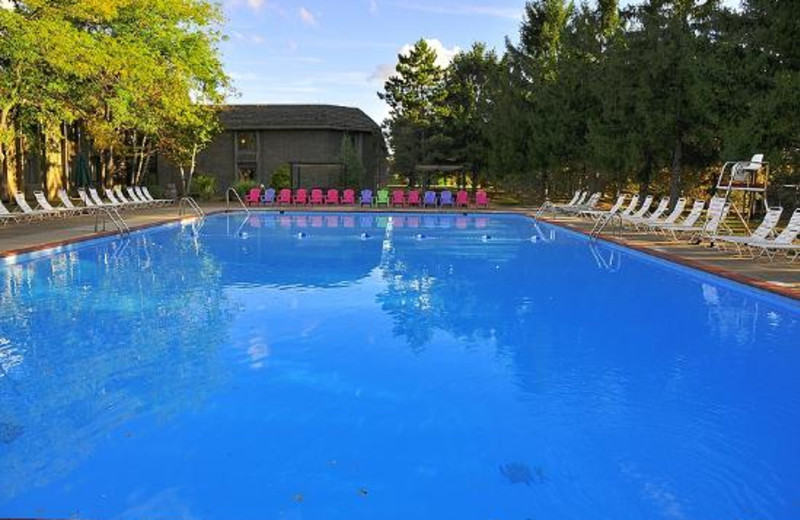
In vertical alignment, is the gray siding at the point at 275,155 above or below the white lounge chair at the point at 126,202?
above

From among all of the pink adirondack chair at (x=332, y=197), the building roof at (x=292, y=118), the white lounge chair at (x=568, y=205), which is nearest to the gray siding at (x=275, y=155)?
the building roof at (x=292, y=118)

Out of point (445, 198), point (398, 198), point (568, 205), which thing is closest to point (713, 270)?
point (568, 205)

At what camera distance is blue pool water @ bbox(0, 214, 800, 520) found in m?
4.01

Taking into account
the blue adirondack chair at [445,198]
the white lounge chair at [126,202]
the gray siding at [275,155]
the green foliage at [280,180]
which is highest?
the gray siding at [275,155]

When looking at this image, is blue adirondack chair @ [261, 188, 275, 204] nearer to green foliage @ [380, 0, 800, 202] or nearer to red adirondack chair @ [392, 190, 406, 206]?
red adirondack chair @ [392, 190, 406, 206]

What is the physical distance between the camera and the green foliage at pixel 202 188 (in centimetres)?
3456

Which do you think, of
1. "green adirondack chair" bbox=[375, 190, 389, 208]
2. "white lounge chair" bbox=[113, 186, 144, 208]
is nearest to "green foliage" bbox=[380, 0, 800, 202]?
"green adirondack chair" bbox=[375, 190, 389, 208]

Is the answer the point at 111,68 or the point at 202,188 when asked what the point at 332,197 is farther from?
the point at 111,68

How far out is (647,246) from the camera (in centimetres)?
1495

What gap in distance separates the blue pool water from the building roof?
85.3 feet

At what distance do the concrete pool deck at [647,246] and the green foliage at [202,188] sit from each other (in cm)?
1167

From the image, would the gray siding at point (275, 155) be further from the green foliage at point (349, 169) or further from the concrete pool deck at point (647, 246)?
the concrete pool deck at point (647, 246)

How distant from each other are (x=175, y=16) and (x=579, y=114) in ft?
53.5

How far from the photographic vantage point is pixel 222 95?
3034 centimetres
